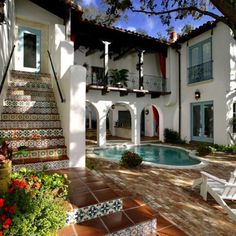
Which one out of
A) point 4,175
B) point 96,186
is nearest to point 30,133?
point 96,186

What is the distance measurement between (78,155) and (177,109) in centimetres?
1031

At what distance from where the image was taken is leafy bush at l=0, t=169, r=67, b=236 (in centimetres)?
192

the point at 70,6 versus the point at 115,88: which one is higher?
the point at 70,6

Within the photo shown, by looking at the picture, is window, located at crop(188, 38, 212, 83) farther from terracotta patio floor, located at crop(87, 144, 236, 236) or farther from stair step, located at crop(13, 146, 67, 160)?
stair step, located at crop(13, 146, 67, 160)

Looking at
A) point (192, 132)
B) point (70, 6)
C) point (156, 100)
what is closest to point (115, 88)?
point (156, 100)

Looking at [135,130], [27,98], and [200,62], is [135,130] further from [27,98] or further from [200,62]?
[27,98]

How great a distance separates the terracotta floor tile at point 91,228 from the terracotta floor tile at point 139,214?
48cm

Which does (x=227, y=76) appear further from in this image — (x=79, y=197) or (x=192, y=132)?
(x=79, y=197)

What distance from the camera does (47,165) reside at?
14.3ft

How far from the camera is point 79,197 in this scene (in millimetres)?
3049

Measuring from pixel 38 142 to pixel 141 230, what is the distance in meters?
3.31

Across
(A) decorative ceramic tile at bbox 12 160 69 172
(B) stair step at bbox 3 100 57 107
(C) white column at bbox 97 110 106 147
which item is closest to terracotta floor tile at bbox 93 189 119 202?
(A) decorative ceramic tile at bbox 12 160 69 172

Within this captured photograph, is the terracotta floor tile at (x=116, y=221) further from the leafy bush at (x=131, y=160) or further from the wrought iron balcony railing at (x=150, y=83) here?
the wrought iron balcony railing at (x=150, y=83)

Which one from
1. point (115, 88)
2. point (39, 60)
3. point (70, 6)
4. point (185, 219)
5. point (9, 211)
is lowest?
point (185, 219)
